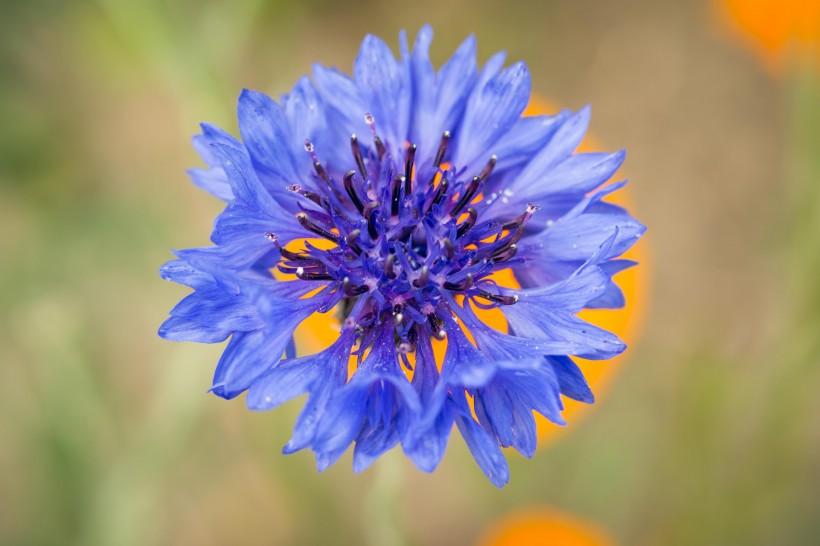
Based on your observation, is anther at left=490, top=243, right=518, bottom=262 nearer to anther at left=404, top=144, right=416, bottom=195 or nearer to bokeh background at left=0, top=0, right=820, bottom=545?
anther at left=404, top=144, right=416, bottom=195

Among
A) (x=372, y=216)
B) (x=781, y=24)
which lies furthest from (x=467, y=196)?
(x=781, y=24)

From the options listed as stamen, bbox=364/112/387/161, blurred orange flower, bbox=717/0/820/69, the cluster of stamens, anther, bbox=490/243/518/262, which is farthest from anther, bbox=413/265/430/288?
blurred orange flower, bbox=717/0/820/69

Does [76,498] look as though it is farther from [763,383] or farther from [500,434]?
[763,383]

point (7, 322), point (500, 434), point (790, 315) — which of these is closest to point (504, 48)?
point (790, 315)

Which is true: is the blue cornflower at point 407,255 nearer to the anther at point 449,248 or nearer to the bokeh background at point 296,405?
the anther at point 449,248

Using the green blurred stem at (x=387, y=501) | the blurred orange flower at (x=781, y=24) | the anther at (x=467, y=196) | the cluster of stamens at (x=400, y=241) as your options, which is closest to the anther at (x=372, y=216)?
the cluster of stamens at (x=400, y=241)

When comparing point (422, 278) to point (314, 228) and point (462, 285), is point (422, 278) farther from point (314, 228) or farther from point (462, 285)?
Result: point (314, 228)
